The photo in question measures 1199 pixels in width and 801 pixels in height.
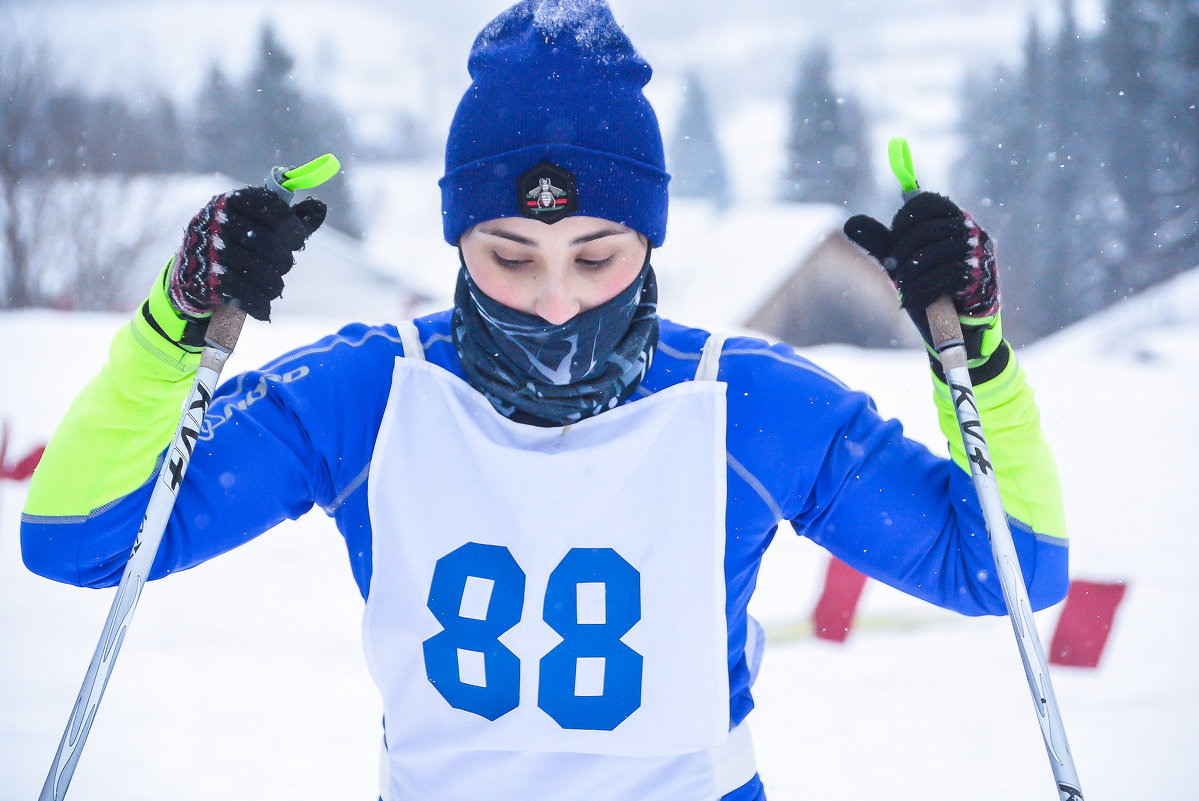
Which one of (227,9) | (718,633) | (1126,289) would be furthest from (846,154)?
(718,633)

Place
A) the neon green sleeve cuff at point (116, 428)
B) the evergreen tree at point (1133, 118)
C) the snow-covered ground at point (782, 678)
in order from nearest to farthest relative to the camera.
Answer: the neon green sleeve cuff at point (116, 428) < the snow-covered ground at point (782, 678) < the evergreen tree at point (1133, 118)

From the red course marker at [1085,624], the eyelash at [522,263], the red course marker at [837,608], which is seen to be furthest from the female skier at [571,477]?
the red course marker at [1085,624]

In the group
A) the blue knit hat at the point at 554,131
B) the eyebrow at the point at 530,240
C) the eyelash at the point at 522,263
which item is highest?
the blue knit hat at the point at 554,131

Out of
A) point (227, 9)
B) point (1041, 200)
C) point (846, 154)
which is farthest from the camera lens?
point (1041, 200)

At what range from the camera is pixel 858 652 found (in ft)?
9.74

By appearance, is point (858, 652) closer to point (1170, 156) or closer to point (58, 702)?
point (58, 702)

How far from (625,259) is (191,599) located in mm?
2583

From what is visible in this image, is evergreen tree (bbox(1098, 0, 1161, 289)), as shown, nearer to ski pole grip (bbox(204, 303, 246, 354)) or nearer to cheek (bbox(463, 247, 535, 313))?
cheek (bbox(463, 247, 535, 313))

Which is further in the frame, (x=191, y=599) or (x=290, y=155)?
(x=290, y=155)

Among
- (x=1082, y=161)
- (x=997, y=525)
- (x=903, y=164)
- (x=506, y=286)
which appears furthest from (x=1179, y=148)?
(x=506, y=286)

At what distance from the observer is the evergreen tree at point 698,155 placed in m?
4.48

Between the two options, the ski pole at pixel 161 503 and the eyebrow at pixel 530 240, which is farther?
the eyebrow at pixel 530 240

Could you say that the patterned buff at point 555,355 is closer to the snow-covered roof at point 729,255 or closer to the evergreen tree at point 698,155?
the snow-covered roof at point 729,255

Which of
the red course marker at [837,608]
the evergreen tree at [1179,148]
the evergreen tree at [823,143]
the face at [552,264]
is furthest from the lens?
the evergreen tree at [1179,148]
